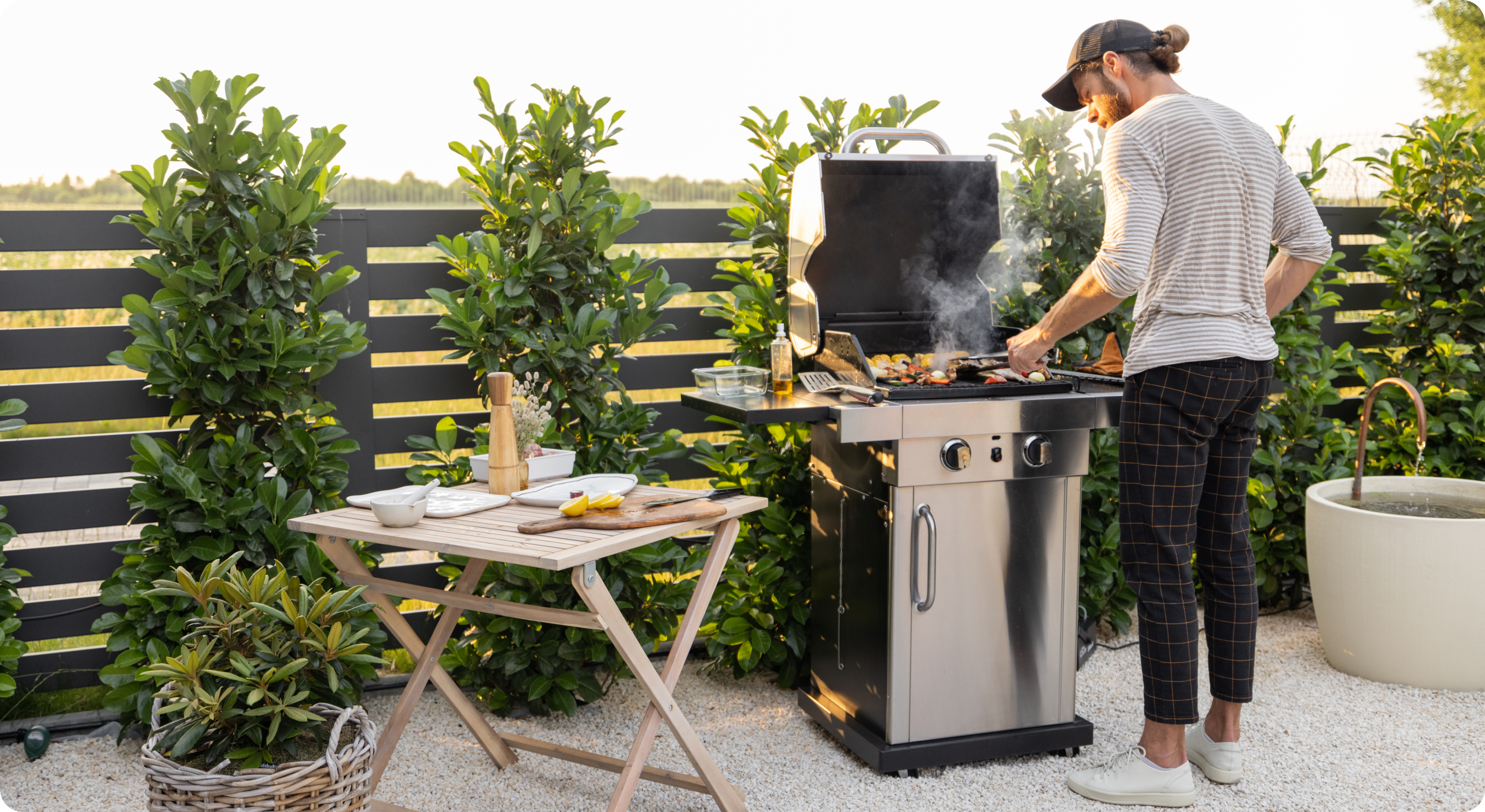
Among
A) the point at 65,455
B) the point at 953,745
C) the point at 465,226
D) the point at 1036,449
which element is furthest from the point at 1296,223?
the point at 65,455

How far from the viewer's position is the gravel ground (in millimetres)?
2545

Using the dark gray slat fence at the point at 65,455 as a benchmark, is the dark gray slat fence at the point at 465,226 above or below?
above

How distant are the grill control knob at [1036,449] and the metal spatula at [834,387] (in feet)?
1.49

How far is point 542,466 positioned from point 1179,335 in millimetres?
1613

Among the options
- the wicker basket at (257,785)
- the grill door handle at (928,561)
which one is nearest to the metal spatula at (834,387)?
the grill door handle at (928,561)

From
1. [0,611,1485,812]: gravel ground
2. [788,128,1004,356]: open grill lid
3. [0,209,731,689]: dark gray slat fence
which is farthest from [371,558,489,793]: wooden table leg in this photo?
[788,128,1004,356]: open grill lid

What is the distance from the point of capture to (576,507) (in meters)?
2.12

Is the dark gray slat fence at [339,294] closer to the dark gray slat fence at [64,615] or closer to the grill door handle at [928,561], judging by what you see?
the dark gray slat fence at [64,615]

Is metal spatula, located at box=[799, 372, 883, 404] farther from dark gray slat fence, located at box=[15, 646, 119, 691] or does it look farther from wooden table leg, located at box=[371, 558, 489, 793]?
dark gray slat fence, located at box=[15, 646, 119, 691]

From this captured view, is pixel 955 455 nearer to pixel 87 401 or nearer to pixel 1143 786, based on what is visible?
pixel 1143 786

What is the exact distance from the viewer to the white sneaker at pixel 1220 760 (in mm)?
2625

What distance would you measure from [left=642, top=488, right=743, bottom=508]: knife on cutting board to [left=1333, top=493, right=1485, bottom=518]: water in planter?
2.29 m

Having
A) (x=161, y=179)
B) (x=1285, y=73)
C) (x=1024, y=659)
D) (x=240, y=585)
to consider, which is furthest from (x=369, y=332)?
(x=1285, y=73)

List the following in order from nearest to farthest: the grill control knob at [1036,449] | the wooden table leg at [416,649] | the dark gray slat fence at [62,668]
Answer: the wooden table leg at [416,649], the grill control knob at [1036,449], the dark gray slat fence at [62,668]
